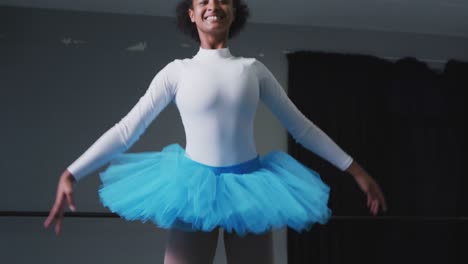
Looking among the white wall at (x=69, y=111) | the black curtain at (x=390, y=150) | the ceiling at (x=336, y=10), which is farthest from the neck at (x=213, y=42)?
the black curtain at (x=390, y=150)

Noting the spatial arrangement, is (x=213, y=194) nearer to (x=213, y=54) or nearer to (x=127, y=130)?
(x=127, y=130)

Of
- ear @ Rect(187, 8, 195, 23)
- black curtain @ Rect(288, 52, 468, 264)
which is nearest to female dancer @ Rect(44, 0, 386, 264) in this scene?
ear @ Rect(187, 8, 195, 23)

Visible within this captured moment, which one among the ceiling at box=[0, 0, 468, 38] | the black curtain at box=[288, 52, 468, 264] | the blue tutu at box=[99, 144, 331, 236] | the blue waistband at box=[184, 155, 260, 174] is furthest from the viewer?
the black curtain at box=[288, 52, 468, 264]

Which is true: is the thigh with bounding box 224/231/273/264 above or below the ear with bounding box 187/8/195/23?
below

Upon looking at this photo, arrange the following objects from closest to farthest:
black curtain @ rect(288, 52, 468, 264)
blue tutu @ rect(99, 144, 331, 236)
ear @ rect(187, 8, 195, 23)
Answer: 1. blue tutu @ rect(99, 144, 331, 236)
2. ear @ rect(187, 8, 195, 23)
3. black curtain @ rect(288, 52, 468, 264)

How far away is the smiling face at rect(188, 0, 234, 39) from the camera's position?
1225mm

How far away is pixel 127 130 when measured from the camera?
3.73 ft

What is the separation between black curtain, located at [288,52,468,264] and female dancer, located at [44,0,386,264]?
2018 mm

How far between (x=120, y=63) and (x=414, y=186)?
2.18 meters

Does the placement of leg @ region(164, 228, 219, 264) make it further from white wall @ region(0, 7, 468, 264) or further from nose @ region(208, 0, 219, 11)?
white wall @ region(0, 7, 468, 264)

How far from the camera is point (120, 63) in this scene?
310cm

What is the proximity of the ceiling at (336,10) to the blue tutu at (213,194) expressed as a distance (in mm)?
1902

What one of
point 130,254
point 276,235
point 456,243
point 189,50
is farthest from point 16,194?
point 456,243

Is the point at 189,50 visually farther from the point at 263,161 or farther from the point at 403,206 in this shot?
the point at 263,161
